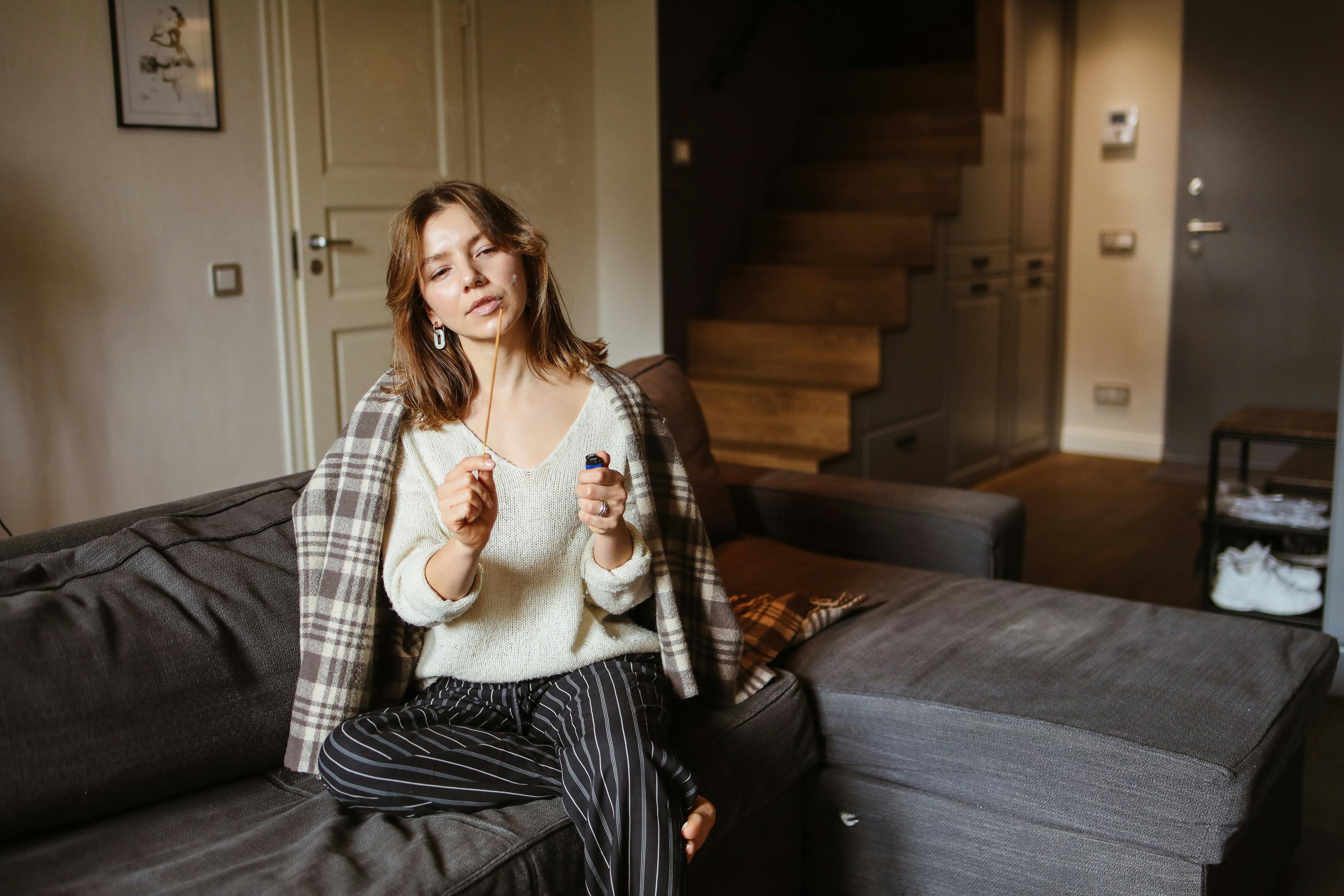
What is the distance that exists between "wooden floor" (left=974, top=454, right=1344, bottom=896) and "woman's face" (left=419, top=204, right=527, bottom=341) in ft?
5.14

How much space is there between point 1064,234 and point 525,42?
9.09 feet

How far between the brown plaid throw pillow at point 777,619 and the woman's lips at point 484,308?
562 millimetres

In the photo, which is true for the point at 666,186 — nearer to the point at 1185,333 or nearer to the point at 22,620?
the point at 1185,333

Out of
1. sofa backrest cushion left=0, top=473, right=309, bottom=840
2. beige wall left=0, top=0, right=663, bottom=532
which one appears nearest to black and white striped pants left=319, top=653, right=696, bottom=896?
sofa backrest cushion left=0, top=473, right=309, bottom=840

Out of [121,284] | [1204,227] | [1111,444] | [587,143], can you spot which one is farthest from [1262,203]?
[121,284]

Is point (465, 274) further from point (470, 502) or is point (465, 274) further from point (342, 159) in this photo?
point (342, 159)

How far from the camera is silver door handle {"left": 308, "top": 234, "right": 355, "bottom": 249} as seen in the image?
3.35 m

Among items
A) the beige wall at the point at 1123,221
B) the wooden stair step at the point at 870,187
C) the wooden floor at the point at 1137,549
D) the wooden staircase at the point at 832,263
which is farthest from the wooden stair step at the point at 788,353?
the beige wall at the point at 1123,221

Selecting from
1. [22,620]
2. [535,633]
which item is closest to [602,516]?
[535,633]

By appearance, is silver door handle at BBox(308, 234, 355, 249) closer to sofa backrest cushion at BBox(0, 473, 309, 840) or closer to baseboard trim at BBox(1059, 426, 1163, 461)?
sofa backrest cushion at BBox(0, 473, 309, 840)

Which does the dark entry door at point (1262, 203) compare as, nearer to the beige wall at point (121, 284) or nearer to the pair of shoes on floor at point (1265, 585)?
the pair of shoes on floor at point (1265, 585)

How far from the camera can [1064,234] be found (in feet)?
17.8

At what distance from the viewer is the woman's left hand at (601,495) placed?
1.37 m

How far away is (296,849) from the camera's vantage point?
4.23 feet
